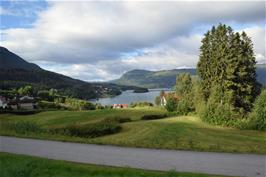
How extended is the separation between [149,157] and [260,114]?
27.1 meters

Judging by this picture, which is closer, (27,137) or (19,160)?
(19,160)

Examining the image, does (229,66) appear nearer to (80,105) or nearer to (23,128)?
(23,128)

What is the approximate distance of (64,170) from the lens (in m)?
14.8

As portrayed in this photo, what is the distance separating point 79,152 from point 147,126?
23.9m

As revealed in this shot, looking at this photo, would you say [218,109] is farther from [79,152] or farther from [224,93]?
[79,152]

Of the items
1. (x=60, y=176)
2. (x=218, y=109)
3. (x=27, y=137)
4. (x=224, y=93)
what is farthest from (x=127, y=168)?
(x=224, y=93)

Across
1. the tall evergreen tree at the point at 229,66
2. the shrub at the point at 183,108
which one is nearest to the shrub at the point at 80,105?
the shrub at the point at 183,108

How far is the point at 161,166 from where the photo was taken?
1586 centimetres

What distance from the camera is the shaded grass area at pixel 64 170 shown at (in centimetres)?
1378

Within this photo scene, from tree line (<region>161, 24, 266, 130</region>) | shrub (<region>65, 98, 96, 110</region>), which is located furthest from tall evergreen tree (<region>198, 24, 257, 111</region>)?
shrub (<region>65, 98, 96, 110</region>)

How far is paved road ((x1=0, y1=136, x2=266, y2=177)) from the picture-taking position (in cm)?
1558

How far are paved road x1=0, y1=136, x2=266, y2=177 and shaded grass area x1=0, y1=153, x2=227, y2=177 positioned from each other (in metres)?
1.33

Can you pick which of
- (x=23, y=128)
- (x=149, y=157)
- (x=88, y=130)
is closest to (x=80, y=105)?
(x=88, y=130)

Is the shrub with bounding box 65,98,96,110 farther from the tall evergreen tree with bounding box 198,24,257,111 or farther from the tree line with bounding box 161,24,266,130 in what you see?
the tall evergreen tree with bounding box 198,24,257,111
